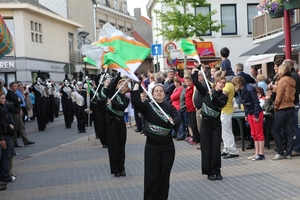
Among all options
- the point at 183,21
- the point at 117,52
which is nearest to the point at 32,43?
the point at 183,21

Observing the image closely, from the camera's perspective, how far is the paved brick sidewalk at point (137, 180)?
855 cm

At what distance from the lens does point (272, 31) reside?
25719 millimetres

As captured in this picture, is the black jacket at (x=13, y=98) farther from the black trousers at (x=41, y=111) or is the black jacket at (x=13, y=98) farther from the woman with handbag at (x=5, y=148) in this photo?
the black trousers at (x=41, y=111)

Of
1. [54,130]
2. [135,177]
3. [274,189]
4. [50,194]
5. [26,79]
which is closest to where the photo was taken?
[274,189]

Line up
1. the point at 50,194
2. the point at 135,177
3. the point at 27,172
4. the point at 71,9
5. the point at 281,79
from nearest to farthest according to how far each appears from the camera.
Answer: the point at 50,194, the point at 135,177, the point at 281,79, the point at 27,172, the point at 71,9

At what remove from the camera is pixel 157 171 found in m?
7.43

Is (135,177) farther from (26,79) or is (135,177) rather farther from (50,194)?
(26,79)

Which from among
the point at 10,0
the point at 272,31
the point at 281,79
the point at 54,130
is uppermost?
the point at 10,0

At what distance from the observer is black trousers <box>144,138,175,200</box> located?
7406mm

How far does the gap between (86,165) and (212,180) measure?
362cm

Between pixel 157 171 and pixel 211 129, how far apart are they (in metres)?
2.58

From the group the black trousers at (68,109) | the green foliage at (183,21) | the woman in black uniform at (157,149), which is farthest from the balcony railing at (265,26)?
the woman in black uniform at (157,149)

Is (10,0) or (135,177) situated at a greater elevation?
(10,0)

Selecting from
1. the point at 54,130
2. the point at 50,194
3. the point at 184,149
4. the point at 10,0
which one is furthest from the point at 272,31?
the point at 10,0
